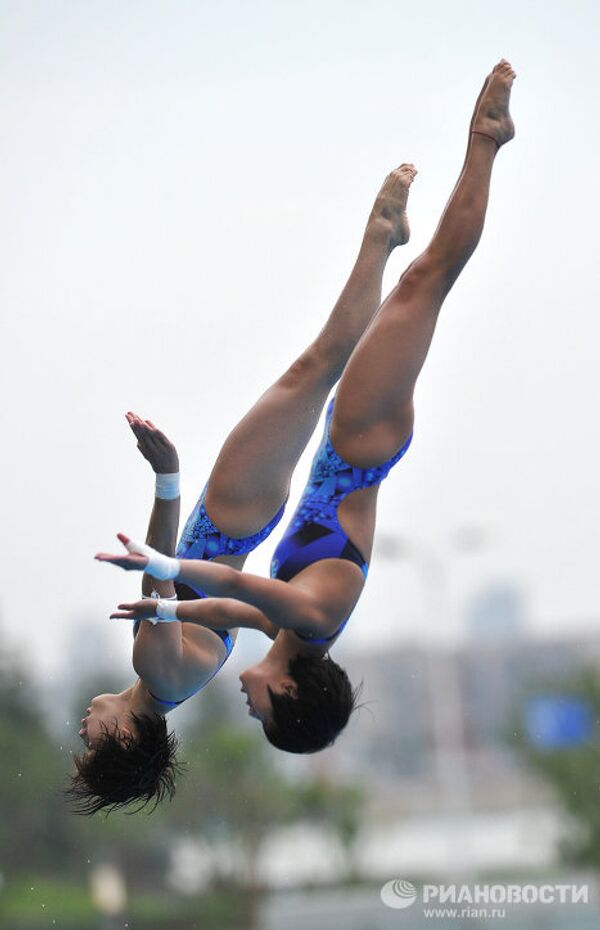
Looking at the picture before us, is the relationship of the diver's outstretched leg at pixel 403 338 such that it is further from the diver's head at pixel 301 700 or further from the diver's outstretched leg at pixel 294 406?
the diver's head at pixel 301 700

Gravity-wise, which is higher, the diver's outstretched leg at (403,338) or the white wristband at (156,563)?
the diver's outstretched leg at (403,338)

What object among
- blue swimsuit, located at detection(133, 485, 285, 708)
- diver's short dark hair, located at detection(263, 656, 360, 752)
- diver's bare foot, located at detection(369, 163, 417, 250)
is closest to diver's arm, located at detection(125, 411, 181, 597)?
blue swimsuit, located at detection(133, 485, 285, 708)

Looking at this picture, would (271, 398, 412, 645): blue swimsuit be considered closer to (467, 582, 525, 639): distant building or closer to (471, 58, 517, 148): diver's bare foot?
(471, 58, 517, 148): diver's bare foot

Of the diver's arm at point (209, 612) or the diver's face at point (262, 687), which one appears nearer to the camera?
the diver's arm at point (209, 612)

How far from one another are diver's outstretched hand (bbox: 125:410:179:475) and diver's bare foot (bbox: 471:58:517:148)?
3.55 ft

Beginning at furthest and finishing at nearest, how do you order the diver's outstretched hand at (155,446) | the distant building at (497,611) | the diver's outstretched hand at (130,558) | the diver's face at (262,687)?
the distant building at (497,611), the diver's outstretched hand at (155,446), the diver's face at (262,687), the diver's outstretched hand at (130,558)

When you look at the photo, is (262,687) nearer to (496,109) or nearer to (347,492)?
(347,492)

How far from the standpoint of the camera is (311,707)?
268 centimetres

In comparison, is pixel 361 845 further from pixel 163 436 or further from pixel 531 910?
pixel 163 436

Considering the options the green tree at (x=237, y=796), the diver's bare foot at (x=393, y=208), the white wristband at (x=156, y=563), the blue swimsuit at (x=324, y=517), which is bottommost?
the green tree at (x=237, y=796)

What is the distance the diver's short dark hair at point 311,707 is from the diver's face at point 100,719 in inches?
20.4

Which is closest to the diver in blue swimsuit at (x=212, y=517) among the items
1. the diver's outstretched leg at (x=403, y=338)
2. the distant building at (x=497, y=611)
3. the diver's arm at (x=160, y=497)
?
the diver's arm at (x=160, y=497)

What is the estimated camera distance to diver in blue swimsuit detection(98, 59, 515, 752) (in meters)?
2.66

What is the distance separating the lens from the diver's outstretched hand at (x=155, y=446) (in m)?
2.96
